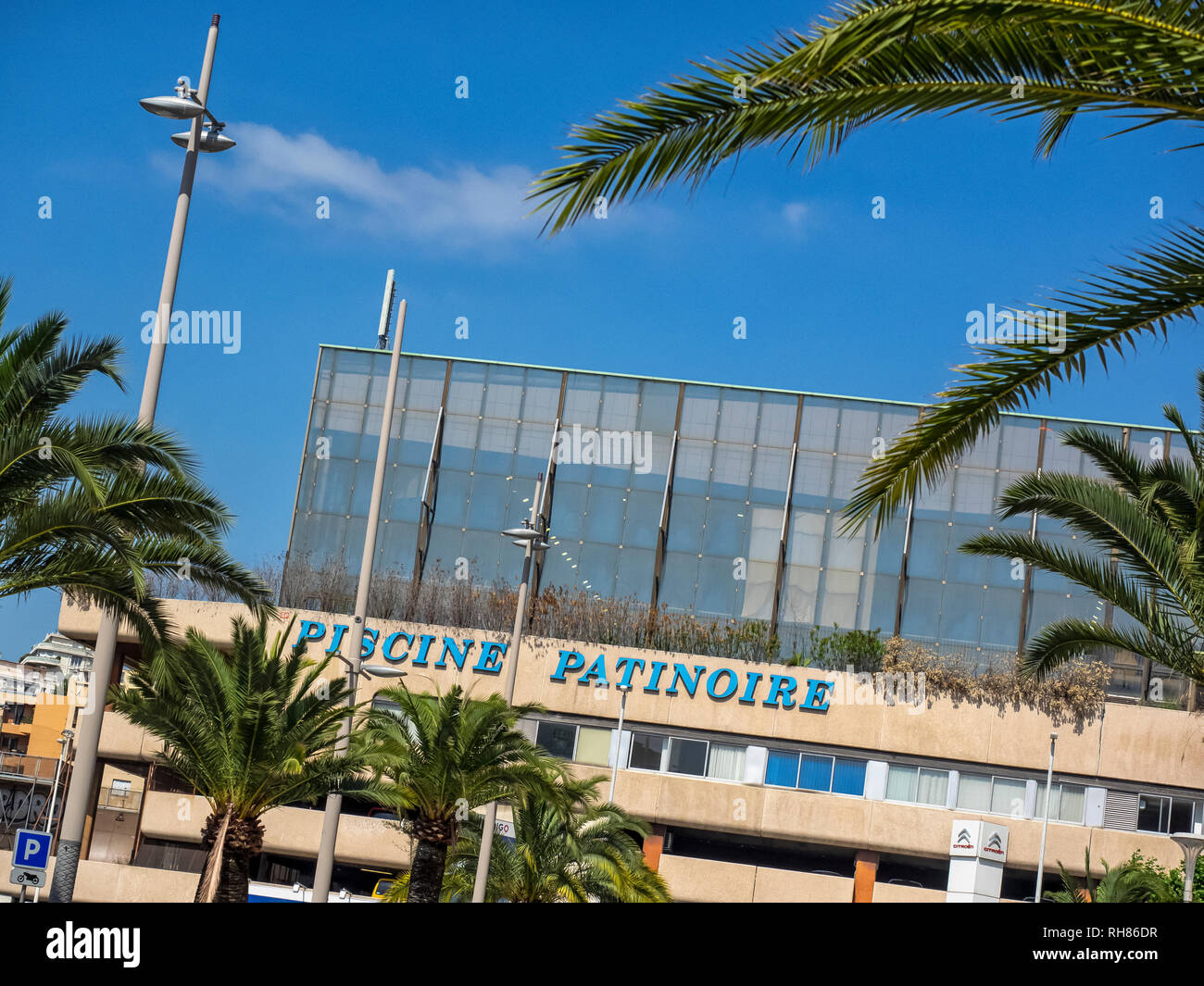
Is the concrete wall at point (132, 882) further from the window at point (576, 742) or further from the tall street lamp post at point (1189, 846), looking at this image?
the tall street lamp post at point (1189, 846)

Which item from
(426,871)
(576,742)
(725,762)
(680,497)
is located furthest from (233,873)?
(680,497)

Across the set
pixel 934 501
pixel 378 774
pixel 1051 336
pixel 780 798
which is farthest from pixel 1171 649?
pixel 934 501

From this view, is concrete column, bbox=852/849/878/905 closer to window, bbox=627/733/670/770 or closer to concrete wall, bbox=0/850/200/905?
window, bbox=627/733/670/770

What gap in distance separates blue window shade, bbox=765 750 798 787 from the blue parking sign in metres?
27.1

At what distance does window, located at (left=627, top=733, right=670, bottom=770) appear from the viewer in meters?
40.8

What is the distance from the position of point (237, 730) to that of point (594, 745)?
2164cm

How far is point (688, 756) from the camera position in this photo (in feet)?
134

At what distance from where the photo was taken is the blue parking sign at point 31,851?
16.2m

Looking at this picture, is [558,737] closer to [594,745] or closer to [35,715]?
[594,745]

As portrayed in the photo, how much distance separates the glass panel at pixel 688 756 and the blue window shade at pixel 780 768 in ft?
6.41

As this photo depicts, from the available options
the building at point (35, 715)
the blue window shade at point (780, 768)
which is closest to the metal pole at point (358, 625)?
the blue window shade at point (780, 768)

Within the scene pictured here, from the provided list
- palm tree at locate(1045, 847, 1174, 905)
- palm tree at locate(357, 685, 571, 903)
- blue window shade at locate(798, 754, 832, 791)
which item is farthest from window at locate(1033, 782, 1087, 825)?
palm tree at locate(357, 685, 571, 903)
